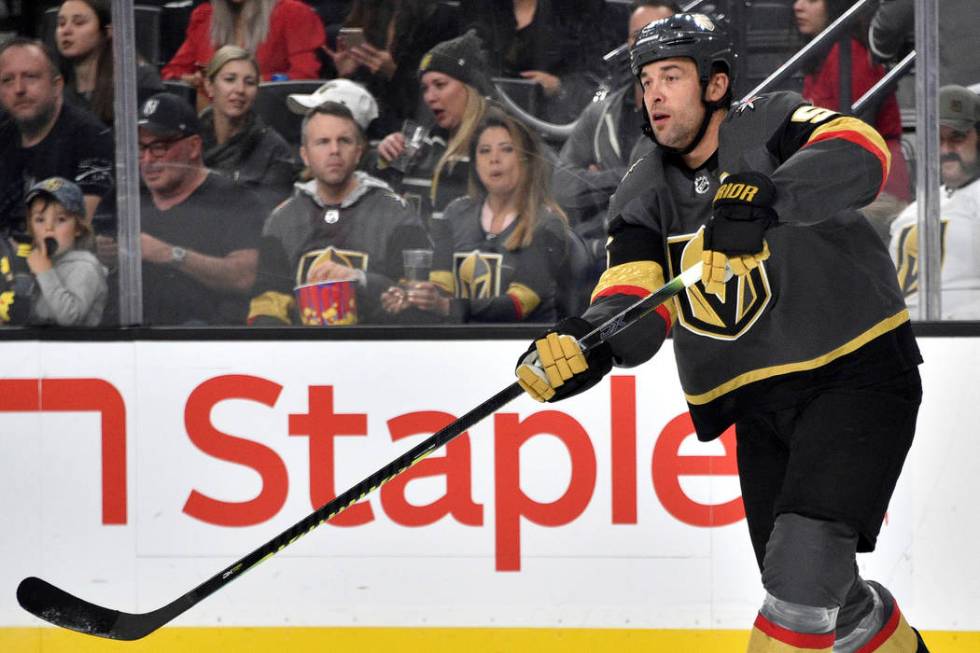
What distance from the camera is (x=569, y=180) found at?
10.3 feet

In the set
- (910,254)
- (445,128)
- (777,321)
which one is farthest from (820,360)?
(445,128)

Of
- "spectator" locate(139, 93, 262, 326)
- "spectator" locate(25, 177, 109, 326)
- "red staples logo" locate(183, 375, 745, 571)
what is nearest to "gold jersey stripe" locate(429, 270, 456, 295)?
"red staples logo" locate(183, 375, 745, 571)

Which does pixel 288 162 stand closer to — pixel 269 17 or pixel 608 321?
pixel 269 17

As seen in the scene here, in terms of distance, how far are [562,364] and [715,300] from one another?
0.31 m

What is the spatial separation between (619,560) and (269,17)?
1.46m

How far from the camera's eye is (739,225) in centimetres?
221

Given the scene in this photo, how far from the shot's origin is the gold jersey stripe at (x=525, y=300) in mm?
3168

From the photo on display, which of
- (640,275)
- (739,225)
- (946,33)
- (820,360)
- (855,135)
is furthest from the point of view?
(946,33)

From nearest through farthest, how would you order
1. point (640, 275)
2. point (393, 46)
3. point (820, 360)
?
1. point (820, 360)
2. point (640, 275)
3. point (393, 46)

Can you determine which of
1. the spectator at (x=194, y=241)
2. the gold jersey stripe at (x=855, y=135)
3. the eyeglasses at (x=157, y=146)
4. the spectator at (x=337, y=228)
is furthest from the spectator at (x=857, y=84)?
the eyeglasses at (x=157, y=146)

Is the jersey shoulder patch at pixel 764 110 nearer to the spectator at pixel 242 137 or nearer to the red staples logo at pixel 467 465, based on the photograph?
the red staples logo at pixel 467 465

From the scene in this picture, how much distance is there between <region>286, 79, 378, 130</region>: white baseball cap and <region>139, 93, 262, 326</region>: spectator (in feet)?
0.77

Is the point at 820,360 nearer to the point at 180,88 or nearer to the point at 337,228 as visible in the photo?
the point at 337,228

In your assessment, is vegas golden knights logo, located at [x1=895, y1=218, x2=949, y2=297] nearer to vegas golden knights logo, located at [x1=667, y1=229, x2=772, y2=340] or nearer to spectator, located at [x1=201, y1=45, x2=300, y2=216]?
vegas golden knights logo, located at [x1=667, y1=229, x2=772, y2=340]
